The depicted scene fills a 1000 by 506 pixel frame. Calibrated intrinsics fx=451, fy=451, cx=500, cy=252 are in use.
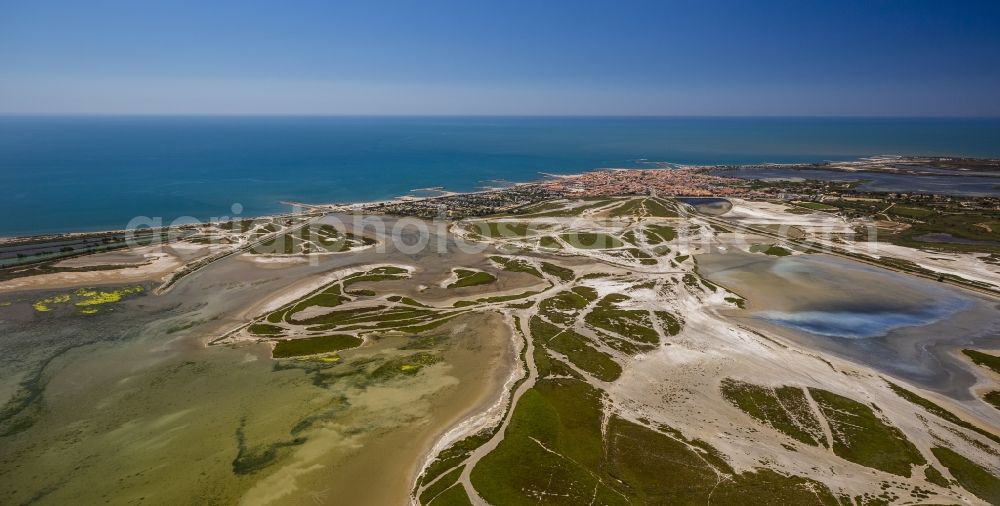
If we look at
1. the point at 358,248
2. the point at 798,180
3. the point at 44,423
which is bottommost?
the point at 44,423

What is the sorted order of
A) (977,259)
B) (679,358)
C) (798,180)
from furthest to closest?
1. (798,180)
2. (977,259)
3. (679,358)

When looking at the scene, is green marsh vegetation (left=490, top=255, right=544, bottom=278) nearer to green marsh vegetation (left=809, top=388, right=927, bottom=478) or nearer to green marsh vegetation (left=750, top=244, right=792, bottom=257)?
green marsh vegetation (left=809, top=388, right=927, bottom=478)

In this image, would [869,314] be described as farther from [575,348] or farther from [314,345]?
[314,345]

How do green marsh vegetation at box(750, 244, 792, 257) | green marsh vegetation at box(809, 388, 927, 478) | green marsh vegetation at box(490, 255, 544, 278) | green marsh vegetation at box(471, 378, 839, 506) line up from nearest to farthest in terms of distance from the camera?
green marsh vegetation at box(471, 378, 839, 506)
green marsh vegetation at box(809, 388, 927, 478)
green marsh vegetation at box(490, 255, 544, 278)
green marsh vegetation at box(750, 244, 792, 257)

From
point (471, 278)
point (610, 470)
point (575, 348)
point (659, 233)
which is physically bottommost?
point (610, 470)

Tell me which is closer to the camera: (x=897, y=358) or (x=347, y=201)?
(x=897, y=358)

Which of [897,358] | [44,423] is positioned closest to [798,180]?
[897,358]

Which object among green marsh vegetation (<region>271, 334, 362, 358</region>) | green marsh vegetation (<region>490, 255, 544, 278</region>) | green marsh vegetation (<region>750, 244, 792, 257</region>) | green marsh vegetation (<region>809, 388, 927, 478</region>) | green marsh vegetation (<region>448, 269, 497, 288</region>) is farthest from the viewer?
green marsh vegetation (<region>750, 244, 792, 257</region>)

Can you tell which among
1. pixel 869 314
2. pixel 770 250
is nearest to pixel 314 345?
pixel 869 314

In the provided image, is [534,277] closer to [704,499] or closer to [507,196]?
[704,499]

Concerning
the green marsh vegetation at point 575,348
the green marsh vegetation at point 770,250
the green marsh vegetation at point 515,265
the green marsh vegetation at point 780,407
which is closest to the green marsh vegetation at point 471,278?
the green marsh vegetation at point 515,265

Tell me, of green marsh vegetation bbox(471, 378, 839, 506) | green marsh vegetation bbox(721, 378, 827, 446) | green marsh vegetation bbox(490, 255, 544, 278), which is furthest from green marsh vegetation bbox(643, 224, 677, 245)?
green marsh vegetation bbox(471, 378, 839, 506)
